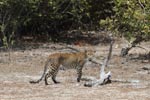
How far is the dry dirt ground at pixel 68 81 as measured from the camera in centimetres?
1286

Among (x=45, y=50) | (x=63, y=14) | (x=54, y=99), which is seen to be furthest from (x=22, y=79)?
(x=63, y=14)

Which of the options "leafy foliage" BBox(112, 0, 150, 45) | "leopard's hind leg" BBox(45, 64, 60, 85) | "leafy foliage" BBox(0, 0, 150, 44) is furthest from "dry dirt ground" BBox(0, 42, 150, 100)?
"leafy foliage" BBox(0, 0, 150, 44)

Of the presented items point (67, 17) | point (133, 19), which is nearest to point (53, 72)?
point (133, 19)

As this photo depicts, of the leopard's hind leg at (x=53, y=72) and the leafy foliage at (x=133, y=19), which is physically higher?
the leafy foliage at (x=133, y=19)

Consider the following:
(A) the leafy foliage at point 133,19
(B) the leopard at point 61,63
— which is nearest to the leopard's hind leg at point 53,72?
(B) the leopard at point 61,63

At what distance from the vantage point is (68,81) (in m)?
15.4

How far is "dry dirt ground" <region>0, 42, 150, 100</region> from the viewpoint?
12.9 metres

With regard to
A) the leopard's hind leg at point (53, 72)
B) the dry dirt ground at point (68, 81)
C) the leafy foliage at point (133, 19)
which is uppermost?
the leafy foliage at point (133, 19)

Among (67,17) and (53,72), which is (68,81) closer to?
(53,72)

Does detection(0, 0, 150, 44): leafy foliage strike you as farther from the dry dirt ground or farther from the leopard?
the leopard

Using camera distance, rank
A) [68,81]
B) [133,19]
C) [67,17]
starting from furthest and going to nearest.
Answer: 1. [67,17]
2. [133,19]
3. [68,81]

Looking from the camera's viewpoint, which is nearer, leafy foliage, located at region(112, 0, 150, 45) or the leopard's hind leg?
the leopard's hind leg

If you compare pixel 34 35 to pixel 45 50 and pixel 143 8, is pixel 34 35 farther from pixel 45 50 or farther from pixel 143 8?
pixel 143 8

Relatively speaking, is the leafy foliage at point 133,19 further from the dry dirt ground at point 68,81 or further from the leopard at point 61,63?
the leopard at point 61,63
